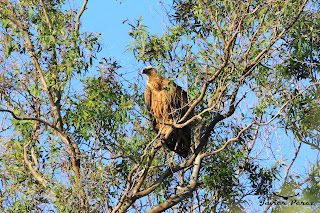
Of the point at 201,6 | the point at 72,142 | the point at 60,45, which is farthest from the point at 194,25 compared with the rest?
the point at 72,142

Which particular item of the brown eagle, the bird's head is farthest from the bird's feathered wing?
the bird's head

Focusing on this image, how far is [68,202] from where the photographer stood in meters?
7.65

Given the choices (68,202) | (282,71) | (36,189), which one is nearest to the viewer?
(68,202)

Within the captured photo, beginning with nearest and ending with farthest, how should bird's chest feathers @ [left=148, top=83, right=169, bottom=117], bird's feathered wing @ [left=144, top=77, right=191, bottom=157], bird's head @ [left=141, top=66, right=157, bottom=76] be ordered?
bird's feathered wing @ [left=144, top=77, right=191, bottom=157], bird's chest feathers @ [left=148, top=83, right=169, bottom=117], bird's head @ [left=141, top=66, right=157, bottom=76]

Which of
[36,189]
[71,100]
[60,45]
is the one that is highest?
[60,45]

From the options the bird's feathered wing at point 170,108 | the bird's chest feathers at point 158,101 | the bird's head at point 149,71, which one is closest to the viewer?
the bird's feathered wing at point 170,108

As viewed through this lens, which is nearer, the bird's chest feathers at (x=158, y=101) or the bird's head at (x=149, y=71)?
the bird's chest feathers at (x=158, y=101)

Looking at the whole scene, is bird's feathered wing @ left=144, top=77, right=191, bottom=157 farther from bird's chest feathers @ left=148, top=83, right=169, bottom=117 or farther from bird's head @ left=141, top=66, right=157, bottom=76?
bird's head @ left=141, top=66, right=157, bottom=76

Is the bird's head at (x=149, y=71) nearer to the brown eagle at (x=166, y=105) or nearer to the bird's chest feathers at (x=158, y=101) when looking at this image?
the brown eagle at (x=166, y=105)

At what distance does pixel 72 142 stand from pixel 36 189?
0.98 m

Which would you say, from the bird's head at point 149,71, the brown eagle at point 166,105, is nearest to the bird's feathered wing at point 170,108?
the brown eagle at point 166,105

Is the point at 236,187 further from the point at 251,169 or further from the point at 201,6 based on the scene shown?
the point at 201,6

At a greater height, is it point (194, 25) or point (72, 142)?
point (194, 25)

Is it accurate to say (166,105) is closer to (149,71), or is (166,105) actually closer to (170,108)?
(170,108)
